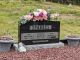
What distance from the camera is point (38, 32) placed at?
20.4ft

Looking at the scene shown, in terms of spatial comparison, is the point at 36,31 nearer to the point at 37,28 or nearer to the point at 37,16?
the point at 37,28

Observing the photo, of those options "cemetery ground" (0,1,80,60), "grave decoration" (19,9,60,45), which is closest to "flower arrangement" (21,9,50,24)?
"grave decoration" (19,9,60,45)

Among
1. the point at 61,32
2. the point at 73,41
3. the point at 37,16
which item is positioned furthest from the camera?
the point at 61,32

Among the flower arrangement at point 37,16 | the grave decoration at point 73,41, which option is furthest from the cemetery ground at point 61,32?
the flower arrangement at point 37,16

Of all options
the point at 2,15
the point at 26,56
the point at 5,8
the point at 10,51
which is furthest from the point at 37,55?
the point at 5,8

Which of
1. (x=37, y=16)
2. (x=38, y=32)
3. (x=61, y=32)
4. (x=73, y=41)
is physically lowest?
(x=61, y=32)

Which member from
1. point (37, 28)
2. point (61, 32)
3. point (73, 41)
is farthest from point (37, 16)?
point (61, 32)

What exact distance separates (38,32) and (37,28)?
7 centimetres

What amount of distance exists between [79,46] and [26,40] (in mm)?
1043

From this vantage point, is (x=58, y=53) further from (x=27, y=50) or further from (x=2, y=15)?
(x=2, y=15)

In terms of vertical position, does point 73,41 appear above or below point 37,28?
below

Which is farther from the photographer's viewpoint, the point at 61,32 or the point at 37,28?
the point at 61,32

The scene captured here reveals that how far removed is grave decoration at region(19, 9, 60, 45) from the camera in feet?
20.0

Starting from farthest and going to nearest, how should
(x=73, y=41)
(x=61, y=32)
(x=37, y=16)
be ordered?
1. (x=61, y=32)
2. (x=73, y=41)
3. (x=37, y=16)
